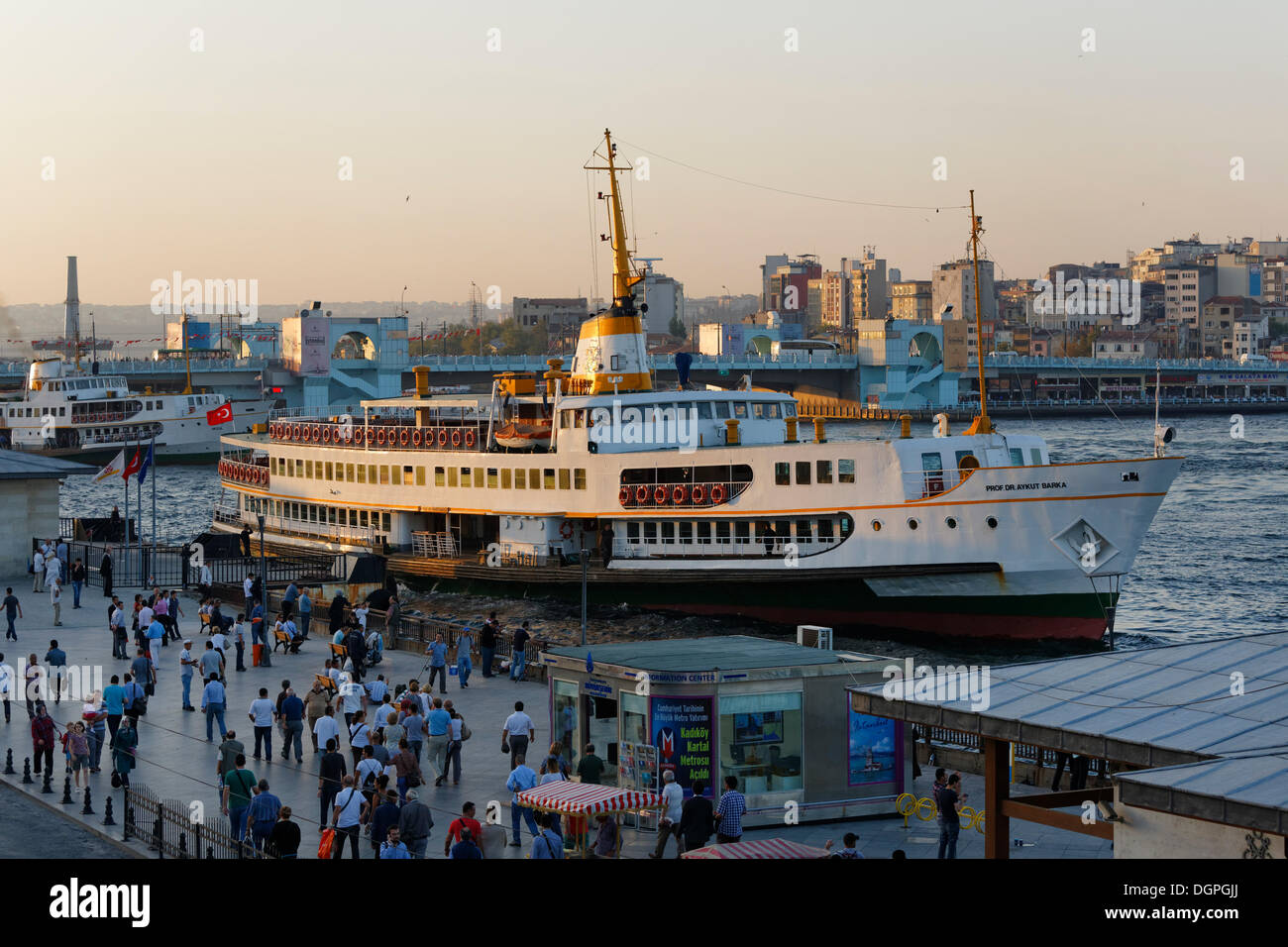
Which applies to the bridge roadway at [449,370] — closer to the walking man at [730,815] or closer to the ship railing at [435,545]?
the ship railing at [435,545]

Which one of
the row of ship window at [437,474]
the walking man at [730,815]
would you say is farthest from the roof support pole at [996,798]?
the row of ship window at [437,474]

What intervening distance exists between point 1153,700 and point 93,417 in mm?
111939

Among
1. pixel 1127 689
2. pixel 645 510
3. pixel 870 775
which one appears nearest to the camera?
pixel 1127 689

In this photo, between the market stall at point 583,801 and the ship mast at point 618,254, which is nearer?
the market stall at point 583,801

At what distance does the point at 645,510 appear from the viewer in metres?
42.8

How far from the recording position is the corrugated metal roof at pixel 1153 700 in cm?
1274

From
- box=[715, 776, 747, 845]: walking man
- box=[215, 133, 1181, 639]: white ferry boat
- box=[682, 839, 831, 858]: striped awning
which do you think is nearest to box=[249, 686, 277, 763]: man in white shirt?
box=[715, 776, 747, 845]: walking man

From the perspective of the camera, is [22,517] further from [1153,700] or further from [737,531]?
[1153,700]

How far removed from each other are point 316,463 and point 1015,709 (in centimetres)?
4247

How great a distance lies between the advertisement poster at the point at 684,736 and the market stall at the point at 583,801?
0.83 m

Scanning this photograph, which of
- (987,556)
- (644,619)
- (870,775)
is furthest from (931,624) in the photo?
(870,775)

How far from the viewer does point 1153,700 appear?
1375cm

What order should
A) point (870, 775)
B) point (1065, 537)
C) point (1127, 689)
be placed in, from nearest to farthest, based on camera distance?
point (1127, 689) → point (870, 775) → point (1065, 537)
